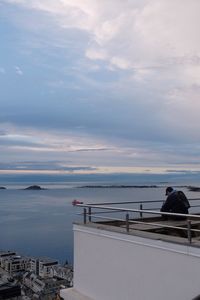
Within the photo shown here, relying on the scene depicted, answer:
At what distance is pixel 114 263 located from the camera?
849 cm

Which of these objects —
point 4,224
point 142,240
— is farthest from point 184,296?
point 4,224

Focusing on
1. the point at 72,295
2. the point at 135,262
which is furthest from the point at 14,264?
the point at 135,262

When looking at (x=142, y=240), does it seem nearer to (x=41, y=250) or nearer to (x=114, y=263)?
(x=114, y=263)

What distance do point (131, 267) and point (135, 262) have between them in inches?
7.8

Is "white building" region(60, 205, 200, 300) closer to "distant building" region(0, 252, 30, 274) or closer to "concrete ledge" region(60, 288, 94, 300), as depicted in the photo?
"concrete ledge" region(60, 288, 94, 300)

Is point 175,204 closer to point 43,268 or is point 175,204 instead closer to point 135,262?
point 135,262

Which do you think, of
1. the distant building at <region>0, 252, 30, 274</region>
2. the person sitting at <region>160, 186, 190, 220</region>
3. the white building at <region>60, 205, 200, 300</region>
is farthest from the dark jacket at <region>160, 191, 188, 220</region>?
the distant building at <region>0, 252, 30, 274</region>

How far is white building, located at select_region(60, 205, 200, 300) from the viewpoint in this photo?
6.66 metres

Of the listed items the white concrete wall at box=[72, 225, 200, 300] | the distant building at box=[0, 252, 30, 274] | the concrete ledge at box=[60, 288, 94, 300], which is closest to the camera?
the white concrete wall at box=[72, 225, 200, 300]

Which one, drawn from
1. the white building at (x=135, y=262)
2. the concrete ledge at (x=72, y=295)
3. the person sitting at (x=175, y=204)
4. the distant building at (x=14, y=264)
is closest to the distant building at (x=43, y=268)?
the distant building at (x=14, y=264)

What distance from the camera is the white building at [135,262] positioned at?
21.8 feet

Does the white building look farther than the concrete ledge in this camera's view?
No

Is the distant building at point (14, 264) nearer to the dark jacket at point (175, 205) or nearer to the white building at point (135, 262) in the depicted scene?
the white building at point (135, 262)

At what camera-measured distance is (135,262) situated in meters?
7.83
